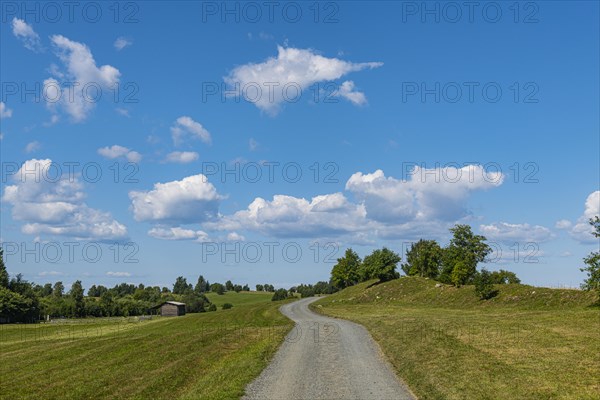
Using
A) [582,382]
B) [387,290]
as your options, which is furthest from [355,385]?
[387,290]

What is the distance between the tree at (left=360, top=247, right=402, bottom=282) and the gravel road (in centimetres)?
7859

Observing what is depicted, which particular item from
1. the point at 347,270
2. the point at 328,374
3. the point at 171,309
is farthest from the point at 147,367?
the point at 347,270

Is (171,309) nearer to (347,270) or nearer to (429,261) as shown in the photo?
(347,270)

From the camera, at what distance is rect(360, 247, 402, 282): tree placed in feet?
362

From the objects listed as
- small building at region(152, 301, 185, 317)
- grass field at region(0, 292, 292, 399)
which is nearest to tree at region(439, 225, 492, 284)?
grass field at region(0, 292, 292, 399)

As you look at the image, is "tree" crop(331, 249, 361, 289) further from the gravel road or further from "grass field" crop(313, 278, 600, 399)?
the gravel road

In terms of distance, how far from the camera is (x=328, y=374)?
21.8 m

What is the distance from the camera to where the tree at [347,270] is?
134875 mm

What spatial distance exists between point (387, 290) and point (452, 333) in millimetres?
62269

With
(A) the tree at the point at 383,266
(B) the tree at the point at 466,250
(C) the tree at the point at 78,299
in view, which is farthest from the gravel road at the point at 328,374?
(C) the tree at the point at 78,299

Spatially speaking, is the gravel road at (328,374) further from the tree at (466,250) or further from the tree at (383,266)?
the tree at (383,266)

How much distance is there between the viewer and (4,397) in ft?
79.7

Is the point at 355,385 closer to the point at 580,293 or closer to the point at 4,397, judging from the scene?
the point at 4,397

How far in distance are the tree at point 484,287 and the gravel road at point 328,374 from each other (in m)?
33.9
